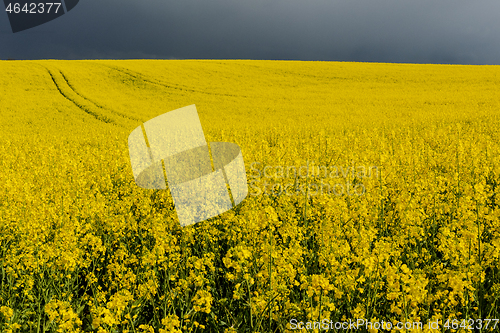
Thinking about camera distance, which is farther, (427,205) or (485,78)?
(485,78)

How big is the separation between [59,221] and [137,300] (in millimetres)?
1951

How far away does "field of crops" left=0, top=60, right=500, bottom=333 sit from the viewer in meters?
2.31

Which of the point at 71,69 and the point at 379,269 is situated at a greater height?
the point at 71,69

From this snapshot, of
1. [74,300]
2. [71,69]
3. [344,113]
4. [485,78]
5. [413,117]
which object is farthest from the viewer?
[71,69]

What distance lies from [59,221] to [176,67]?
3500 centimetres

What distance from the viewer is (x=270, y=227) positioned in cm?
268

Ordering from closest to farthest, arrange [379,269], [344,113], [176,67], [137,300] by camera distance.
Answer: [379,269] → [137,300] → [344,113] → [176,67]

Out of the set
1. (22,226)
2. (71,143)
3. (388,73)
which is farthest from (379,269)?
(388,73)

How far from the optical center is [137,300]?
2600mm

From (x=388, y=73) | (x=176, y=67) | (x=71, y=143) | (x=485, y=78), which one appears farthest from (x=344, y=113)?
(x=176, y=67)

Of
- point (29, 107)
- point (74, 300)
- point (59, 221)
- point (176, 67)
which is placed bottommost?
point (74, 300)

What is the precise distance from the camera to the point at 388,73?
109ft

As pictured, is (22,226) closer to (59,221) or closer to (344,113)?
(59,221)

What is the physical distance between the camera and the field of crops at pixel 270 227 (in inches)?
90.8
